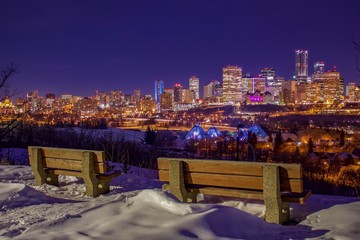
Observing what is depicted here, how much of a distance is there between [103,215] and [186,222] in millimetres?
1159

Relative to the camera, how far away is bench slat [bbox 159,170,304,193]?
543cm

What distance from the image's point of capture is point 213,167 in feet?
19.7

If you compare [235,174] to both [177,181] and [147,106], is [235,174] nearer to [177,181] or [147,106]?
[177,181]

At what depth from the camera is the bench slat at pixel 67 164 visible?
758cm

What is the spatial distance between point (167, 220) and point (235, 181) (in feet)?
4.64

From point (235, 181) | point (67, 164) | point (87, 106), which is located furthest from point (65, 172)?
point (87, 106)

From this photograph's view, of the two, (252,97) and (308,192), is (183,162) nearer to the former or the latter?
(308,192)

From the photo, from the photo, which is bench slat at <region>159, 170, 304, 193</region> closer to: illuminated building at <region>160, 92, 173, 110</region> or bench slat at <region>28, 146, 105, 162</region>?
bench slat at <region>28, 146, 105, 162</region>

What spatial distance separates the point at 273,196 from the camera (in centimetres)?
548

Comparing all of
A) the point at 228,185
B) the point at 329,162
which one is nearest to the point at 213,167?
the point at 228,185

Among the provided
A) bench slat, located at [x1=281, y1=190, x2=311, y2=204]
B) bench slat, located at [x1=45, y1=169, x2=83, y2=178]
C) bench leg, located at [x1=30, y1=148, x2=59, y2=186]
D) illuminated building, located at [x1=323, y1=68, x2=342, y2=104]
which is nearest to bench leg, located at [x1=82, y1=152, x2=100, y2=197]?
bench slat, located at [x1=45, y1=169, x2=83, y2=178]

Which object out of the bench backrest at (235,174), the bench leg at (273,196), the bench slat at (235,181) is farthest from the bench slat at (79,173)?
the bench leg at (273,196)

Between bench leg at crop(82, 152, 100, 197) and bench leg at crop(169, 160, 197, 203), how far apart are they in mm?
1850

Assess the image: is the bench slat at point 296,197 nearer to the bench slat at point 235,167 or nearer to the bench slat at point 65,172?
the bench slat at point 235,167
